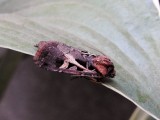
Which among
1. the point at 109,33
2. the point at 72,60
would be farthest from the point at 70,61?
the point at 109,33

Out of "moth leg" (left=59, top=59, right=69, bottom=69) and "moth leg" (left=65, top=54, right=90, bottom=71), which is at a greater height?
"moth leg" (left=65, top=54, right=90, bottom=71)

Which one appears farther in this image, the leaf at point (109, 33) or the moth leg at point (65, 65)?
the moth leg at point (65, 65)

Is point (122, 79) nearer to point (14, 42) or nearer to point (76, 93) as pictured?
point (14, 42)

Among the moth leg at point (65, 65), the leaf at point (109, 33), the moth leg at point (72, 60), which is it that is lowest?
the moth leg at point (65, 65)

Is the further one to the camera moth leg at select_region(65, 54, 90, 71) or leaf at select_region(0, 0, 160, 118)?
moth leg at select_region(65, 54, 90, 71)

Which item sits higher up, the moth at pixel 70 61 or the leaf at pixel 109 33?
the leaf at pixel 109 33
